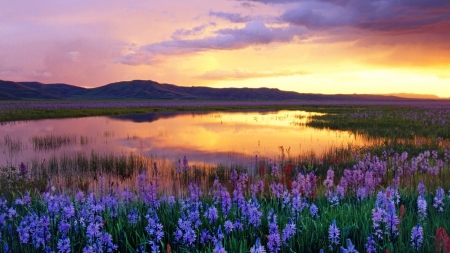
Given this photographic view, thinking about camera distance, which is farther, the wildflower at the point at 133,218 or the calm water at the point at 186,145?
the calm water at the point at 186,145

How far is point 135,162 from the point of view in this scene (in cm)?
1419

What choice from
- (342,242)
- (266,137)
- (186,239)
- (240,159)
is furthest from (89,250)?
(266,137)

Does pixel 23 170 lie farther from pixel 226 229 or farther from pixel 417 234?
pixel 417 234

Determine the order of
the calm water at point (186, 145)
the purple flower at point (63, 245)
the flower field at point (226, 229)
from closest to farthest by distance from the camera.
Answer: the purple flower at point (63, 245), the flower field at point (226, 229), the calm water at point (186, 145)

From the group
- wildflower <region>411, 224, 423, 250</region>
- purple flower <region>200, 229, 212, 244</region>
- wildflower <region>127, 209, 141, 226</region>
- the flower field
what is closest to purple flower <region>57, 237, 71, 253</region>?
the flower field

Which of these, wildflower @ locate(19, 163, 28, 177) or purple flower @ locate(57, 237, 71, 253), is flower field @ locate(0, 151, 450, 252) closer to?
purple flower @ locate(57, 237, 71, 253)

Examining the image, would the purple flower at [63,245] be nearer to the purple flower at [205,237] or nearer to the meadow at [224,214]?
the meadow at [224,214]

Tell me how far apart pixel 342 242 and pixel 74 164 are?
1192cm

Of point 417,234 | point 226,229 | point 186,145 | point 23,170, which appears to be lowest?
point 186,145

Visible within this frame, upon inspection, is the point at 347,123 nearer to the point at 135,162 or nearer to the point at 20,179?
the point at 135,162

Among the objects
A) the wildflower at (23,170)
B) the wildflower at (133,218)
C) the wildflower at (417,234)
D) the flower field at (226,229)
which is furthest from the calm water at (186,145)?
the wildflower at (417,234)

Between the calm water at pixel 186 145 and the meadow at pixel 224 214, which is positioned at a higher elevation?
the meadow at pixel 224 214

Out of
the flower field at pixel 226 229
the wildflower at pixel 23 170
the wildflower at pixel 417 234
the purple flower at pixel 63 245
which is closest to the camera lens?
the purple flower at pixel 63 245

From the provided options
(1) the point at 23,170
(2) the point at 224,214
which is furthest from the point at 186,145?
(2) the point at 224,214
